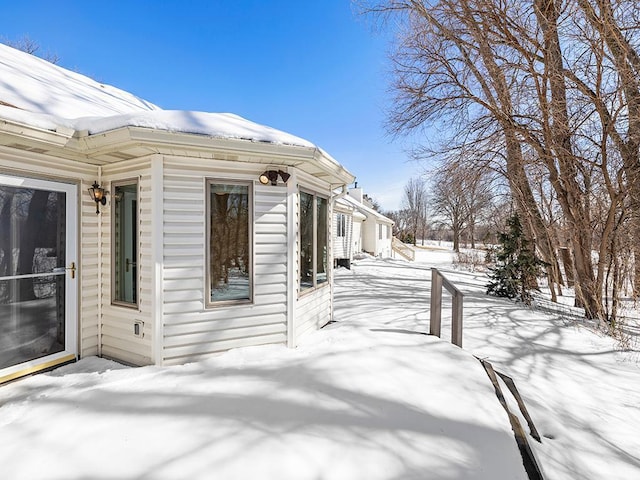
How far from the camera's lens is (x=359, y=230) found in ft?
72.3

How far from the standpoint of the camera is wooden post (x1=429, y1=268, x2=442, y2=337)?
443 centimetres

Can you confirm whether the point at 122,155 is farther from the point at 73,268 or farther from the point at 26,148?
the point at 73,268

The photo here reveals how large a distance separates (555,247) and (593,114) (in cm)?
411

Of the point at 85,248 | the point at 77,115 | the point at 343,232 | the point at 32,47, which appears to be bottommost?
the point at 85,248

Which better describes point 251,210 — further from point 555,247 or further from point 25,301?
point 555,247

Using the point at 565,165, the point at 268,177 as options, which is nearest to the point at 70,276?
the point at 268,177

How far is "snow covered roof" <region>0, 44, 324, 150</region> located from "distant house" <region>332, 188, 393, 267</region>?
10767 millimetres

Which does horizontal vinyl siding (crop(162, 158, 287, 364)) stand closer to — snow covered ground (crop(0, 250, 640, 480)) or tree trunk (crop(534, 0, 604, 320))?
snow covered ground (crop(0, 250, 640, 480))

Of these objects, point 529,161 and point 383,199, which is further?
point 383,199

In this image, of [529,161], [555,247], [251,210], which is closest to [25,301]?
[251,210]

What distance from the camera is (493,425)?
2.50 m

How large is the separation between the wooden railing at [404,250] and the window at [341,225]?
9.77 metres

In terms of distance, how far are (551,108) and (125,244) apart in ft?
28.6

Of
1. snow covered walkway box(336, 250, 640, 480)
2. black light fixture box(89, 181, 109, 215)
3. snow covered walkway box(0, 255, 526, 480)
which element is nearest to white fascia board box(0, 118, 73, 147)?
black light fixture box(89, 181, 109, 215)
